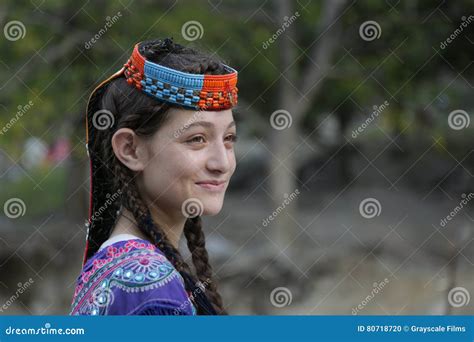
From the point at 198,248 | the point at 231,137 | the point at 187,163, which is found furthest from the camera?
the point at 198,248

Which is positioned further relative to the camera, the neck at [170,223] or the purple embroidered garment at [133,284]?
the neck at [170,223]

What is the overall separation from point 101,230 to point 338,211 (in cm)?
1078

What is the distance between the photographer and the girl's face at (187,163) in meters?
2.04

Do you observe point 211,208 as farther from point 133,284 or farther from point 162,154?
point 133,284

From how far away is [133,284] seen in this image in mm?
1853

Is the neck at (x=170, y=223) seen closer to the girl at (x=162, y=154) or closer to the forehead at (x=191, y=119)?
the girl at (x=162, y=154)

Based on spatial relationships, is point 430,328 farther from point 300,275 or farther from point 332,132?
point 332,132

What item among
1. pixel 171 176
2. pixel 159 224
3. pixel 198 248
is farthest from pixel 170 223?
pixel 198 248

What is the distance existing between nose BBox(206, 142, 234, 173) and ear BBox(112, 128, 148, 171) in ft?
0.55

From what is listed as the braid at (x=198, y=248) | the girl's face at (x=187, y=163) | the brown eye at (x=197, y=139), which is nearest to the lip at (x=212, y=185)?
the girl's face at (x=187, y=163)

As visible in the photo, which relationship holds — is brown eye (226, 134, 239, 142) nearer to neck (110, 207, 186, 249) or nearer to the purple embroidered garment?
neck (110, 207, 186, 249)

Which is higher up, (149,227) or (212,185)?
(212,185)

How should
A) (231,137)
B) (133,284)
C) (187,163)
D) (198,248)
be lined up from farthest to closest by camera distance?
(198,248) < (231,137) < (187,163) < (133,284)

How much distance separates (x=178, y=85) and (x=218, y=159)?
21 cm
